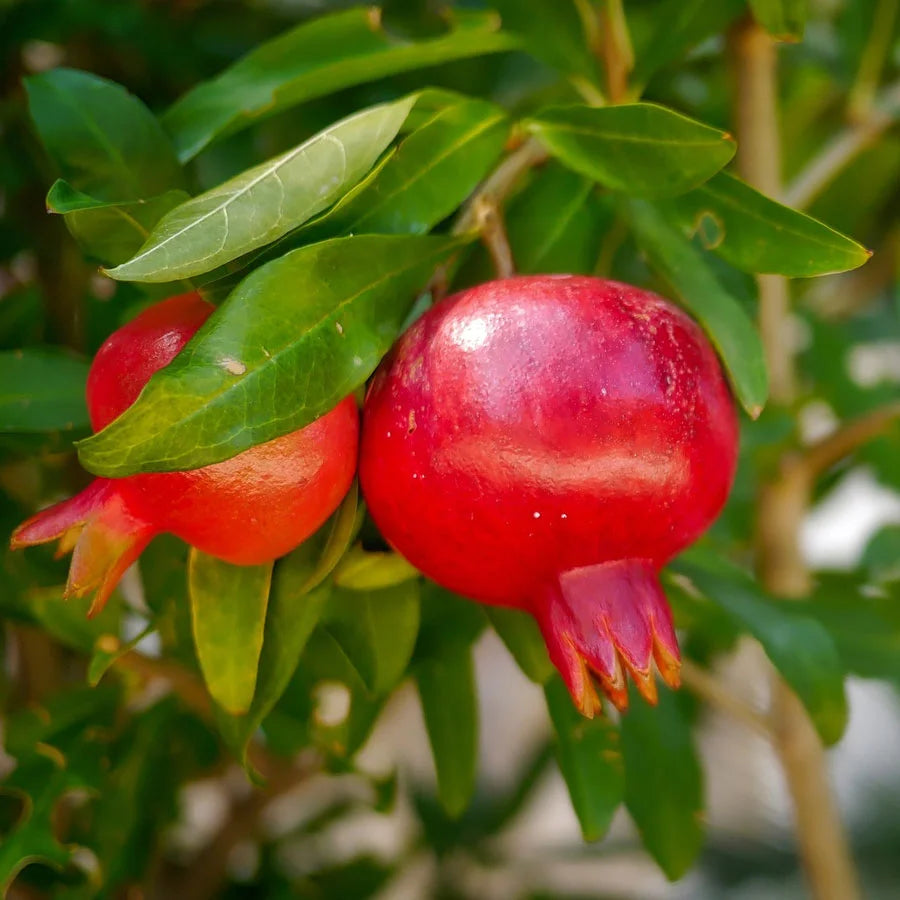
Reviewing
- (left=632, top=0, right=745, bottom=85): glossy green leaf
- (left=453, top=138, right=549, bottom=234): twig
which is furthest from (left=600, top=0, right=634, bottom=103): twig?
(left=453, top=138, right=549, bottom=234): twig

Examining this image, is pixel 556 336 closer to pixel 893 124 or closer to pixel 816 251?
pixel 816 251

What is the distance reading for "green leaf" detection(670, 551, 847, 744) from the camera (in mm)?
493

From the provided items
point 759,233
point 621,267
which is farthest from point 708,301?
point 621,267

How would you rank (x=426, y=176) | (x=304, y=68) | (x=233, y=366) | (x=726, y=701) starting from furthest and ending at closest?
(x=726, y=701), (x=304, y=68), (x=426, y=176), (x=233, y=366)

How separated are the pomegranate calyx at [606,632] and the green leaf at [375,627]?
0.34 ft

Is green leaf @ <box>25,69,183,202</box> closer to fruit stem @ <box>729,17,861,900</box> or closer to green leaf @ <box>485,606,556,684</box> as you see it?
green leaf @ <box>485,606,556,684</box>

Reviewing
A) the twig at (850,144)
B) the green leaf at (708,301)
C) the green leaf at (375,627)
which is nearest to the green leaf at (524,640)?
the green leaf at (375,627)

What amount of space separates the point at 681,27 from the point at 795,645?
364mm

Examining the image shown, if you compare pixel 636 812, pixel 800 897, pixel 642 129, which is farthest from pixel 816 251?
pixel 800 897

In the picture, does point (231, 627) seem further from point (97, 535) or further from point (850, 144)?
point (850, 144)

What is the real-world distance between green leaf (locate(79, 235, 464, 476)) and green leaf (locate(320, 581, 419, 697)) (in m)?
0.14

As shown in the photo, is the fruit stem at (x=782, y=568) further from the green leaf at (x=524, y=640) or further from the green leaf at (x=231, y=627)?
the green leaf at (x=231, y=627)

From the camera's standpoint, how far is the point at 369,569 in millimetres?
414

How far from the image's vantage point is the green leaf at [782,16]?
0.47m
